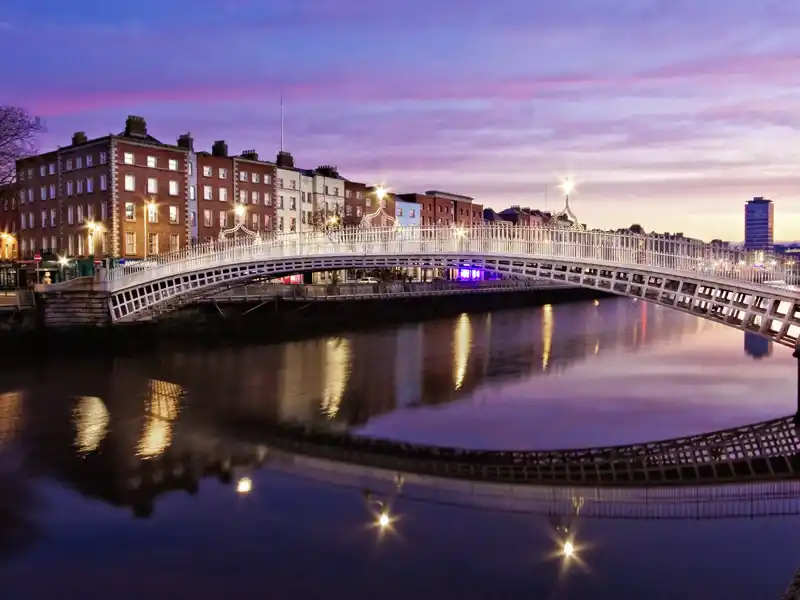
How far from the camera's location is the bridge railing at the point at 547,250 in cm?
1809

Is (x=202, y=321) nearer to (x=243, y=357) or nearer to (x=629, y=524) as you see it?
(x=243, y=357)

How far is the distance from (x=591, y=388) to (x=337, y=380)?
846cm

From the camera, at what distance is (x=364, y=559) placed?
9.83 m

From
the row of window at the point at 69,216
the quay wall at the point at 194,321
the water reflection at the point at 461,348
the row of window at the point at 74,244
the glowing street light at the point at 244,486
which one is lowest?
the glowing street light at the point at 244,486

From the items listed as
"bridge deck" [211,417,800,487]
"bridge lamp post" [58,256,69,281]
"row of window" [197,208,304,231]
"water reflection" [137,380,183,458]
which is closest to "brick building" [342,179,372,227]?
"row of window" [197,208,304,231]

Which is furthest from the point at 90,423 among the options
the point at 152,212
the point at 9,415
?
the point at 152,212

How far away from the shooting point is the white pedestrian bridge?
17938 millimetres

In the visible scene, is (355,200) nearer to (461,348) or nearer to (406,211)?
(406,211)

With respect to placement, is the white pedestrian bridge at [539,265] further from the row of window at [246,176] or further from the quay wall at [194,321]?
the row of window at [246,176]

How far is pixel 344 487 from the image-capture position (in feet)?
42.4

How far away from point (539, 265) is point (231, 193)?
1477 inches

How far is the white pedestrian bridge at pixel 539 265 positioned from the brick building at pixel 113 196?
46.2 feet

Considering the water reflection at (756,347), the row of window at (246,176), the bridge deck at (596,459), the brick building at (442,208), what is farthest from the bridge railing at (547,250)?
the brick building at (442,208)

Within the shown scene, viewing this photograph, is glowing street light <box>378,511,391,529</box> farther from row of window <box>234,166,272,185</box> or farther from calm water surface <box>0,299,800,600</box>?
row of window <box>234,166,272,185</box>
